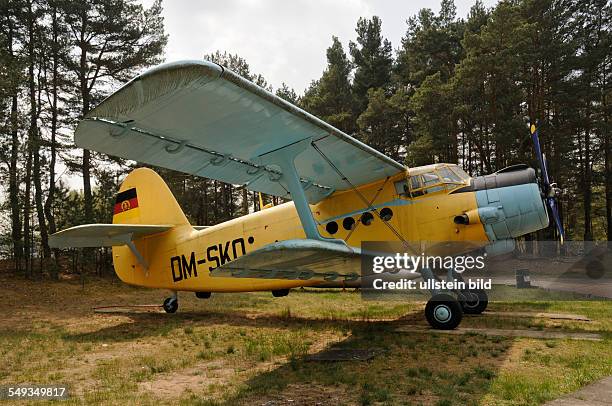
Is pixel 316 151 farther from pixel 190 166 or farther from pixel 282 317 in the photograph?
pixel 282 317

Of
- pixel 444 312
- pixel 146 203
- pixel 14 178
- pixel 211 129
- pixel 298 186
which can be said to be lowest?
pixel 444 312

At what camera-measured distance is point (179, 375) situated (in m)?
5.78

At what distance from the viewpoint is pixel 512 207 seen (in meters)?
7.82

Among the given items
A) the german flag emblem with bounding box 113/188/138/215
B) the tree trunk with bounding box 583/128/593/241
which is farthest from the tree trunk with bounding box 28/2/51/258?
the tree trunk with bounding box 583/128/593/241

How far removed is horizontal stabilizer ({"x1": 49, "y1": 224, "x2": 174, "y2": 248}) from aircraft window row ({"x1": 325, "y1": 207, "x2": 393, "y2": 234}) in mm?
4494

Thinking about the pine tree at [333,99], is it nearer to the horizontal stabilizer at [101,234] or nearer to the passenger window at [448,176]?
the horizontal stabilizer at [101,234]

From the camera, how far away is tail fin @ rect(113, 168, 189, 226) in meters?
11.4

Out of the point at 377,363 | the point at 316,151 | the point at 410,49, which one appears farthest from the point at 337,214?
the point at 410,49

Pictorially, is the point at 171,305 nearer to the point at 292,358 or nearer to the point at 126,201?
the point at 126,201

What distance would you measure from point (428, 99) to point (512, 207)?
21.5 meters

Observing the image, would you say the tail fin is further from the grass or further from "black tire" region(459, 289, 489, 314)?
"black tire" region(459, 289, 489, 314)

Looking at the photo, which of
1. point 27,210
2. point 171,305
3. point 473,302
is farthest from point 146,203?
point 27,210

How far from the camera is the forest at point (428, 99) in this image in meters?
23.4

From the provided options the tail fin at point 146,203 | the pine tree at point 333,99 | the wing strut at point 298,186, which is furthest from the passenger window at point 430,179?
the pine tree at point 333,99
